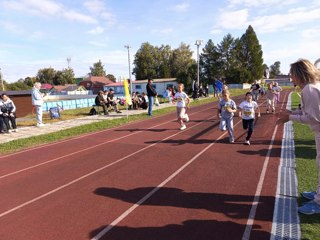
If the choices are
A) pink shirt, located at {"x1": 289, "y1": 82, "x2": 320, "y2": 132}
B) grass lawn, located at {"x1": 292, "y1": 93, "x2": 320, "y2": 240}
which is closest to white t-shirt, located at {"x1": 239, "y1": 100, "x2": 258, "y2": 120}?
grass lawn, located at {"x1": 292, "y1": 93, "x2": 320, "y2": 240}

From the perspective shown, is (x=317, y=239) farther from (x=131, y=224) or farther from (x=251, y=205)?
(x=131, y=224)

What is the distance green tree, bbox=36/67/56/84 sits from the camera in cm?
10969

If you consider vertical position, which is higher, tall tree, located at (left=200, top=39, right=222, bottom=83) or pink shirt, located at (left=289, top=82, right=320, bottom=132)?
tall tree, located at (left=200, top=39, right=222, bottom=83)

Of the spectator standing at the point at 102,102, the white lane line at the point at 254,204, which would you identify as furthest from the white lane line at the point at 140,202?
the spectator standing at the point at 102,102

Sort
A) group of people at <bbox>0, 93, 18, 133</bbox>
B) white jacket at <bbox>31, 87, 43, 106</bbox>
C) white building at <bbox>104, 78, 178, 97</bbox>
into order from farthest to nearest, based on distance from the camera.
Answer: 1. white building at <bbox>104, 78, 178, 97</bbox>
2. white jacket at <bbox>31, 87, 43, 106</bbox>
3. group of people at <bbox>0, 93, 18, 133</bbox>

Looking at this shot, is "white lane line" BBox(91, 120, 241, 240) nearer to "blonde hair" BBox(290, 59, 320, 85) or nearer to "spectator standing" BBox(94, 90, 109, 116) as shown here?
"blonde hair" BBox(290, 59, 320, 85)

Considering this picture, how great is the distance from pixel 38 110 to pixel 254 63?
71.1 metres

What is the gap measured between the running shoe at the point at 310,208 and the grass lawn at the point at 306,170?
0.06 metres

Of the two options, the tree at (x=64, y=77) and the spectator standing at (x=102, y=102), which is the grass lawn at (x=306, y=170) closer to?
the spectator standing at (x=102, y=102)

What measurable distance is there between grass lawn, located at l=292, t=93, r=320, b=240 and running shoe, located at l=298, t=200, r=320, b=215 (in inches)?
2.3

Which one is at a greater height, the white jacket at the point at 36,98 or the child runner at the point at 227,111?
the white jacket at the point at 36,98

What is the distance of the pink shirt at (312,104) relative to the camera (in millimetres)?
3846

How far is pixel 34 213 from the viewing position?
4.84 metres

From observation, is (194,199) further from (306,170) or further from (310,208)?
(306,170)
